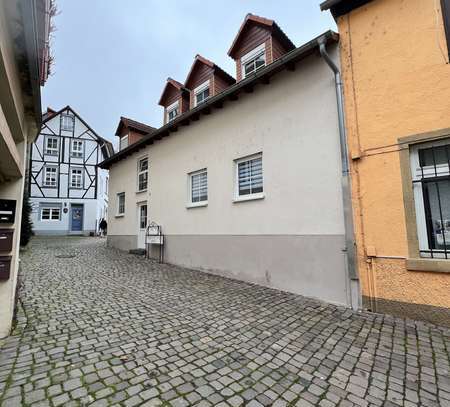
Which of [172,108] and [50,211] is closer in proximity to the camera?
[172,108]

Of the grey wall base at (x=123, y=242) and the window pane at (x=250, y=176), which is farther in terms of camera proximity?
the grey wall base at (x=123, y=242)

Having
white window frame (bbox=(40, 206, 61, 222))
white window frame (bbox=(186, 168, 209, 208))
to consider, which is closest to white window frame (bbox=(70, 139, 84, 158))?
white window frame (bbox=(40, 206, 61, 222))

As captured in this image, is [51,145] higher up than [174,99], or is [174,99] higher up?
[51,145]

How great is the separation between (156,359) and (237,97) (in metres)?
6.55

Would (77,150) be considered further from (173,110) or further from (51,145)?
(173,110)

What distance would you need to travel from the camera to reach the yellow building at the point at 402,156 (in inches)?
158

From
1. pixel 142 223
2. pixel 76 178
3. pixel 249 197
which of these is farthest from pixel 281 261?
pixel 76 178

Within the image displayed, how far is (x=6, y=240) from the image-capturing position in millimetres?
3371

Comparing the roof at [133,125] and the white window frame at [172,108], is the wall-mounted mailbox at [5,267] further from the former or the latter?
the roof at [133,125]

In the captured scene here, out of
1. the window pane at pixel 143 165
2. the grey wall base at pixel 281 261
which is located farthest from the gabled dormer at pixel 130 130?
the grey wall base at pixel 281 261

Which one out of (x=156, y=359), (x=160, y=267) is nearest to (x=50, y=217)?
(x=160, y=267)

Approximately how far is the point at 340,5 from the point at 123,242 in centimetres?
1196

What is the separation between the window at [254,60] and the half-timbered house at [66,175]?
2090 centimetres

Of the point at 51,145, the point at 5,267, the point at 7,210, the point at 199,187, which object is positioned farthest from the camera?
the point at 51,145
